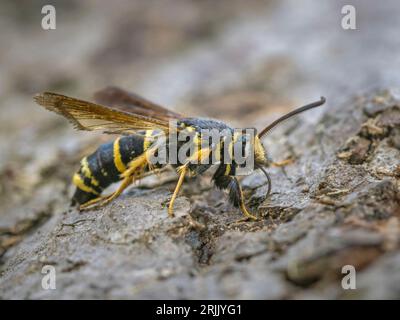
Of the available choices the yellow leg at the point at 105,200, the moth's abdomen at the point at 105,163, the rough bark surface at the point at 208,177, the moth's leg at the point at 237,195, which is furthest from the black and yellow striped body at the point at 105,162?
the moth's leg at the point at 237,195

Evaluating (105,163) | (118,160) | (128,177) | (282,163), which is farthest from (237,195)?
(105,163)

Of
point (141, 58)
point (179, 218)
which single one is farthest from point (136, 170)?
point (141, 58)

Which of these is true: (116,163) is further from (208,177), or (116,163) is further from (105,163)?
(208,177)

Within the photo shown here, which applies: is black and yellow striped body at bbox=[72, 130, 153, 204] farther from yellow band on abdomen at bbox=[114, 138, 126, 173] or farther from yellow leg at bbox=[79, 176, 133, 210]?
yellow leg at bbox=[79, 176, 133, 210]

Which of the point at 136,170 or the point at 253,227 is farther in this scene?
the point at 136,170

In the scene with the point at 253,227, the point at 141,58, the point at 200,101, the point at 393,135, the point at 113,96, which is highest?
the point at 141,58

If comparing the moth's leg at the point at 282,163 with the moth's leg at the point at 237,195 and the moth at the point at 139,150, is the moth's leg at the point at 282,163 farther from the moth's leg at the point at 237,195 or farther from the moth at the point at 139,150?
the moth's leg at the point at 237,195


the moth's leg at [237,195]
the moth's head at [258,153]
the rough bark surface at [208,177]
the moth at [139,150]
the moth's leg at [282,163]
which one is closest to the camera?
the rough bark surface at [208,177]
